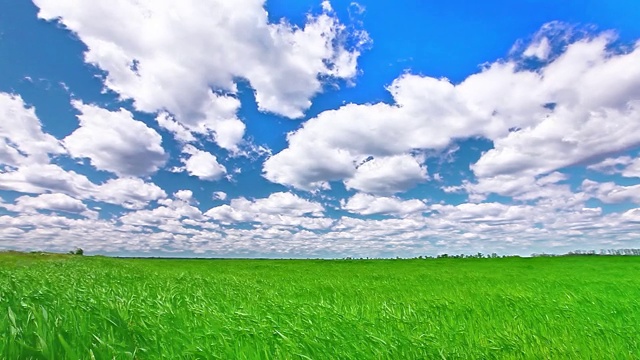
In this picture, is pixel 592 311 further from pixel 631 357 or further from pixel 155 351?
pixel 155 351

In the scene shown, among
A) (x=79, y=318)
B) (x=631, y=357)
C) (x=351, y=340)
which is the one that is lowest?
(x=631, y=357)

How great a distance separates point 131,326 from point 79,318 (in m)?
0.52

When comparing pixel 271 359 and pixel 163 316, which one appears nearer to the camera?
pixel 271 359

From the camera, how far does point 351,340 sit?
143 inches

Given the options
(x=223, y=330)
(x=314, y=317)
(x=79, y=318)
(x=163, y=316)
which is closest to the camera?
(x=79, y=318)

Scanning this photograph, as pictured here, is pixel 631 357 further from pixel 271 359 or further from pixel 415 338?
pixel 271 359

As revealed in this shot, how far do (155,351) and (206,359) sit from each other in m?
0.53

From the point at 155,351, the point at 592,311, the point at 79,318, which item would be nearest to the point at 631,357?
the point at 592,311

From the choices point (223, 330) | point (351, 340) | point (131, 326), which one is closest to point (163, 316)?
point (131, 326)

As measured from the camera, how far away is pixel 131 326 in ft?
11.8

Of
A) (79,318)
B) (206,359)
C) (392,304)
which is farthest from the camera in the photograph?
(392,304)

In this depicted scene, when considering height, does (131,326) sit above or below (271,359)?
above

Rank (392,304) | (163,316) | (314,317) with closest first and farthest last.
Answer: (163,316) → (314,317) → (392,304)

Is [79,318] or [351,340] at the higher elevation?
[79,318]
